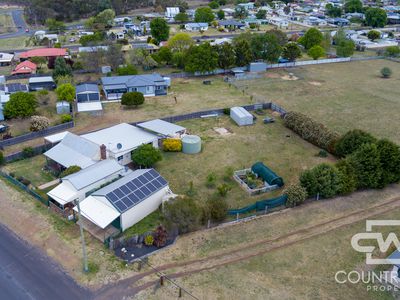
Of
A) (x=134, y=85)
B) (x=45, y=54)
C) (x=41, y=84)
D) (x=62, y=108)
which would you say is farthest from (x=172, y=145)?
(x=45, y=54)

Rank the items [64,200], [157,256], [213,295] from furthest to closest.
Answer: [64,200] < [157,256] < [213,295]

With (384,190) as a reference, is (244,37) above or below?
above

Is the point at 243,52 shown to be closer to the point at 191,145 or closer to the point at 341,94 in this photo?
the point at 341,94

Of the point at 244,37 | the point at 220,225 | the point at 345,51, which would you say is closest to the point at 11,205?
the point at 220,225

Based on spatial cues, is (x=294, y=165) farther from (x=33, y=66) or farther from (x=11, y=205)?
(x=33, y=66)

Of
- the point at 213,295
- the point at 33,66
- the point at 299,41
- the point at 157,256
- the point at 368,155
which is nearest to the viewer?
the point at 213,295

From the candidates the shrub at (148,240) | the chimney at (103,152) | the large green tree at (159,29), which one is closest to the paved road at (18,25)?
the large green tree at (159,29)

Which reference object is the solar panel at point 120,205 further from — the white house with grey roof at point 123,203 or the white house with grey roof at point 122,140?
the white house with grey roof at point 122,140

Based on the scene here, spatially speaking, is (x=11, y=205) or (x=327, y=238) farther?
(x=11, y=205)
